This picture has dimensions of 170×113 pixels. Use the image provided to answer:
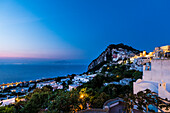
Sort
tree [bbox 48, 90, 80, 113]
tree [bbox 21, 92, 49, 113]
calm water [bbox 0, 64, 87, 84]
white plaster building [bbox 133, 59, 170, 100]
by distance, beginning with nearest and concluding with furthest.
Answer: tree [bbox 48, 90, 80, 113] < white plaster building [bbox 133, 59, 170, 100] < tree [bbox 21, 92, 49, 113] < calm water [bbox 0, 64, 87, 84]

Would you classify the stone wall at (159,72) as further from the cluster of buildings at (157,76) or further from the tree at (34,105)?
the tree at (34,105)

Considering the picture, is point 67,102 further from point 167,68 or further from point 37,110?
point 167,68

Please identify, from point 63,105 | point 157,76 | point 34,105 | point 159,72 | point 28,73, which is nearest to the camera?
point 63,105

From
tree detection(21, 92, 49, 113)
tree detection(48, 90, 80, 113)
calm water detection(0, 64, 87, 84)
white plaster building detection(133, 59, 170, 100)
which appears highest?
white plaster building detection(133, 59, 170, 100)

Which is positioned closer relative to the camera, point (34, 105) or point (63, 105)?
point (63, 105)

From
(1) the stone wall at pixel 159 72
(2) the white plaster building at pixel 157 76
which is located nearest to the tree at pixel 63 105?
(2) the white plaster building at pixel 157 76

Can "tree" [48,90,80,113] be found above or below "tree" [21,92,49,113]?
above

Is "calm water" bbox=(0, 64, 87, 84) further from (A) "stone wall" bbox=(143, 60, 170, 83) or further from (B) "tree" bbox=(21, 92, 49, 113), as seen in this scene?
(A) "stone wall" bbox=(143, 60, 170, 83)

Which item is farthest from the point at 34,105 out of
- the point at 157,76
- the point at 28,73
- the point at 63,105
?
the point at 28,73

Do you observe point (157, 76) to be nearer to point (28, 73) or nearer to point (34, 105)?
point (34, 105)

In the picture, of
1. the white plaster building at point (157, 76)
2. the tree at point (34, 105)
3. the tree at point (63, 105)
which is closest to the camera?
the tree at point (63, 105)

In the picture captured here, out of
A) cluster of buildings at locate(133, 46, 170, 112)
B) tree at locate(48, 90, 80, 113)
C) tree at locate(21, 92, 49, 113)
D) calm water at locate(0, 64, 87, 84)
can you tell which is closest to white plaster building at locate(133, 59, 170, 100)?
cluster of buildings at locate(133, 46, 170, 112)

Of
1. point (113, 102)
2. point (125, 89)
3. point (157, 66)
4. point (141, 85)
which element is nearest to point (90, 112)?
point (113, 102)

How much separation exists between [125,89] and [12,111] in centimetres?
1011
